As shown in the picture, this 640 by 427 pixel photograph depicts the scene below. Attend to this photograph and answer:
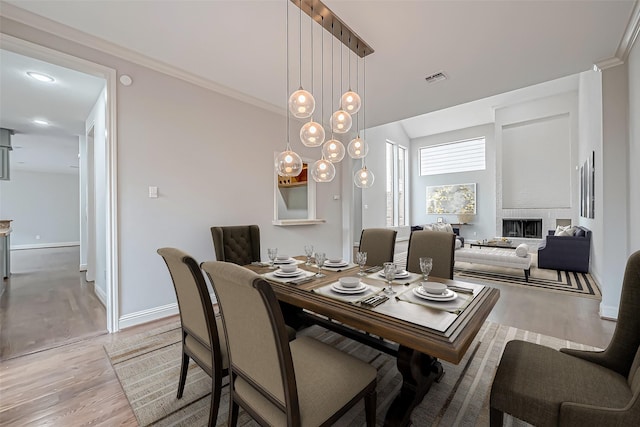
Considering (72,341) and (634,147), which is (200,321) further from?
(634,147)

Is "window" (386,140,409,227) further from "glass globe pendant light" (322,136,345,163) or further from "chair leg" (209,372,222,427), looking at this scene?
"chair leg" (209,372,222,427)

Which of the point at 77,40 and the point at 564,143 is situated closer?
the point at 77,40

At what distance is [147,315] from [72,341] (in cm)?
57

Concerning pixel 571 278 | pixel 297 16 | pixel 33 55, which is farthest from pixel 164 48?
pixel 571 278

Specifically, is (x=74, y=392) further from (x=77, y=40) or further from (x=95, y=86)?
(x=95, y=86)

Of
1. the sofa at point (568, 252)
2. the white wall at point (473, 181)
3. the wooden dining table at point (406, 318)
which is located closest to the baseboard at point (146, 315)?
the wooden dining table at point (406, 318)

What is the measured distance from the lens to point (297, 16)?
211 cm

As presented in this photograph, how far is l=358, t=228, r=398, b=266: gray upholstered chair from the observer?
2543 millimetres

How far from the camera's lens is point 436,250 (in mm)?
2191

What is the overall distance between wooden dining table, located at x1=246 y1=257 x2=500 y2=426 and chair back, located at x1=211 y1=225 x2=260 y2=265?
1169mm

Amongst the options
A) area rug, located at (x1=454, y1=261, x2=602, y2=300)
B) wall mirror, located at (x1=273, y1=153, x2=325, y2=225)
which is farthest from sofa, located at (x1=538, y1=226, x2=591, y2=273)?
wall mirror, located at (x1=273, y1=153, x2=325, y2=225)

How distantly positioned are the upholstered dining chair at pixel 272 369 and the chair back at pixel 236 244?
1829 mm

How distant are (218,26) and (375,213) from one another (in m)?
6.92

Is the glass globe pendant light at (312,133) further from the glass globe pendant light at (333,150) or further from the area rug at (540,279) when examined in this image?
the area rug at (540,279)
